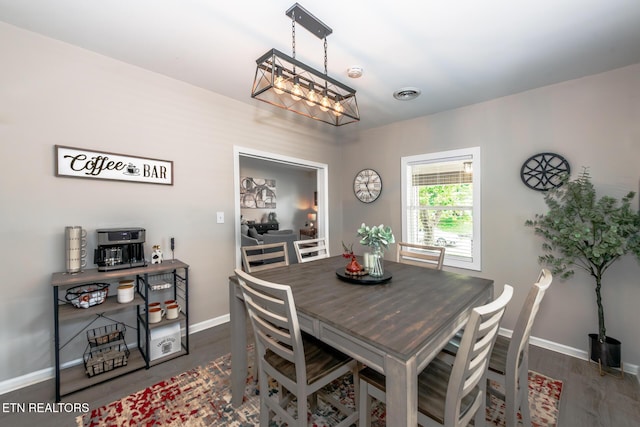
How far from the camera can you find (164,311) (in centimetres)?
242

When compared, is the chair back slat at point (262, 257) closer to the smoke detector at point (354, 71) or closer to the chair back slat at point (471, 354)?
the chair back slat at point (471, 354)

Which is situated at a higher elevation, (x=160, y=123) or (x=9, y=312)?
(x=160, y=123)

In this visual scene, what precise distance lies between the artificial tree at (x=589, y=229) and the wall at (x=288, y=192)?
5.67 metres

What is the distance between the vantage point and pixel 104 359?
2008 mm

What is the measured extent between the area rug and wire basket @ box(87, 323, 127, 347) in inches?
23.6

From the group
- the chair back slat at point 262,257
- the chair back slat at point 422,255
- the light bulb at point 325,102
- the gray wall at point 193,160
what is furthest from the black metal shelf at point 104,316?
the chair back slat at point 422,255

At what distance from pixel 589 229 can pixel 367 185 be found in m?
2.41

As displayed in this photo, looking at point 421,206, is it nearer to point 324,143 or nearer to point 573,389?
point 324,143

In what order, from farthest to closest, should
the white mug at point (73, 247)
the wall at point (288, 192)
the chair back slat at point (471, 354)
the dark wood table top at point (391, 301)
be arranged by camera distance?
the wall at point (288, 192) < the white mug at point (73, 247) < the dark wood table top at point (391, 301) < the chair back slat at point (471, 354)

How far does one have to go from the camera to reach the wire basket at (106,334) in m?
2.11

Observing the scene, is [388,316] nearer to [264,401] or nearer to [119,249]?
[264,401]

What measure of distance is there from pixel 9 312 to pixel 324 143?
11.9 feet

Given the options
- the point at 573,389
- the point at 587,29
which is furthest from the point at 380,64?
the point at 573,389

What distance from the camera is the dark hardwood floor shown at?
5.29 ft
